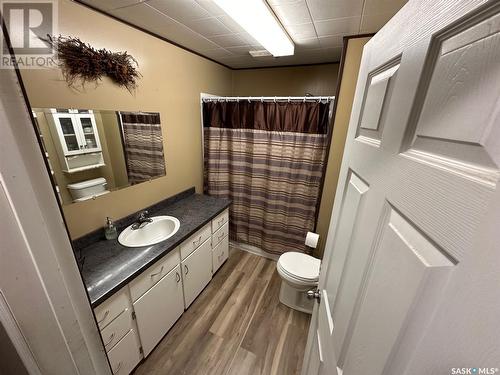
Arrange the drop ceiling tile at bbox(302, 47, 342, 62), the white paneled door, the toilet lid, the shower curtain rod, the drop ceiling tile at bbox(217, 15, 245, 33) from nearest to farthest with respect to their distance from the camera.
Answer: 1. the white paneled door
2. the drop ceiling tile at bbox(217, 15, 245, 33)
3. the toilet lid
4. the shower curtain rod
5. the drop ceiling tile at bbox(302, 47, 342, 62)

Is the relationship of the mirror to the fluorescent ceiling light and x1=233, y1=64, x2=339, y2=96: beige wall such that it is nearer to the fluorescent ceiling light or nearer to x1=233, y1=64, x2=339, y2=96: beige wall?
the fluorescent ceiling light

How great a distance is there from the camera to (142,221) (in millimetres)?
1764

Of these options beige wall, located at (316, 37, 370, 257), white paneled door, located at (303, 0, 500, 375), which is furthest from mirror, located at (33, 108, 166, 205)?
beige wall, located at (316, 37, 370, 257)

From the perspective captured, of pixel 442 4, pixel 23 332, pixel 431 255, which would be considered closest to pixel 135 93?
pixel 23 332

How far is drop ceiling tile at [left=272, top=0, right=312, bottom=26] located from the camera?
4.18 ft

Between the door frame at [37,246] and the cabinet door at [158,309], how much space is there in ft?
3.14

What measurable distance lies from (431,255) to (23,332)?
776 millimetres

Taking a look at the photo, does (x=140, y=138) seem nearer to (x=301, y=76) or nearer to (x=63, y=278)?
(x=63, y=278)

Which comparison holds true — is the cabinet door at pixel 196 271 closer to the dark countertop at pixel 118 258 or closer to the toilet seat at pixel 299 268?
the dark countertop at pixel 118 258

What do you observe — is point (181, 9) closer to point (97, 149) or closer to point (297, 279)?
point (97, 149)

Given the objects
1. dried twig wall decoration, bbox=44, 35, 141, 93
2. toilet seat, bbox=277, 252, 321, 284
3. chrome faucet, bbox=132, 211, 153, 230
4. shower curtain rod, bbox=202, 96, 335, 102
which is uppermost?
dried twig wall decoration, bbox=44, 35, 141, 93

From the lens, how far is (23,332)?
1.32 ft

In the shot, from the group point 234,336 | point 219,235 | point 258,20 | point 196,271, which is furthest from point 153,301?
point 258,20

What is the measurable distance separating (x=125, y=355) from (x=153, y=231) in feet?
2.83
